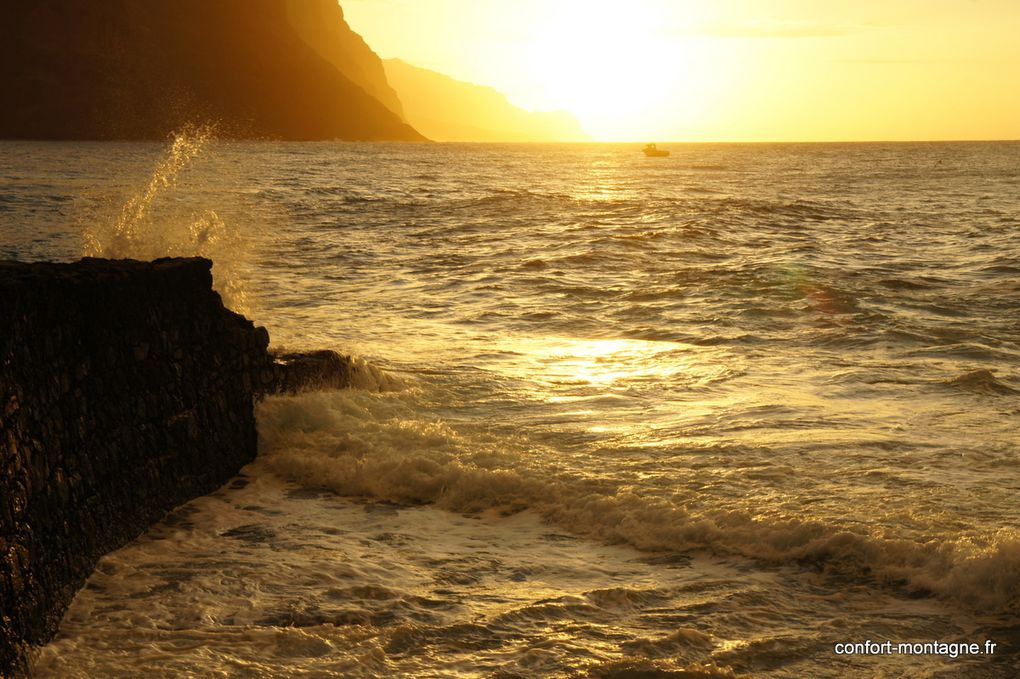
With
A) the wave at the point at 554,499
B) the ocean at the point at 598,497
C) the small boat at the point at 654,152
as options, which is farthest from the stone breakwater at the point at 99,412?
the small boat at the point at 654,152

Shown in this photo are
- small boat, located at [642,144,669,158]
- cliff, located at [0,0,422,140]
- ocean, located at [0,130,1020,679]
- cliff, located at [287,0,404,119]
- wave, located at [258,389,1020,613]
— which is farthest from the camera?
cliff, located at [287,0,404,119]

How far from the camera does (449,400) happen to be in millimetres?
7848

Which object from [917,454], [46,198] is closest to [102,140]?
[46,198]

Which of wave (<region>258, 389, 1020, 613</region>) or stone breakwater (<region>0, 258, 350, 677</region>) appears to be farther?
wave (<region>258, 389, 1020, 613</region>)

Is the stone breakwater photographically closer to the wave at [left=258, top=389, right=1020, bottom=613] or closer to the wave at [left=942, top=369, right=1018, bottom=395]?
the wave at [left=258, top=389, right=1020, bottom=613]

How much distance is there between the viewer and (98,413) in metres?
4.82

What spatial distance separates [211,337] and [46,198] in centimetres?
2504

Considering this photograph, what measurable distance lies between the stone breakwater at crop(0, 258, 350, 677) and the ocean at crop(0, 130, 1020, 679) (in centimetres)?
19

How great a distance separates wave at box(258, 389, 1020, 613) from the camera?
4.55 meters

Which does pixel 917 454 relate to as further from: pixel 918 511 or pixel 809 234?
pixel 809 234

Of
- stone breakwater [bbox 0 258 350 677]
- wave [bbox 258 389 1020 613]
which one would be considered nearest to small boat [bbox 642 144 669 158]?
wave [bbox 258 389 1020 613]

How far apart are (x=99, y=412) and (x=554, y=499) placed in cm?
267

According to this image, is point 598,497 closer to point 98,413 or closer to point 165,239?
point 98,413

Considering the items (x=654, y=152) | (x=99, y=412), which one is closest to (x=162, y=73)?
(x=654, y=152)
